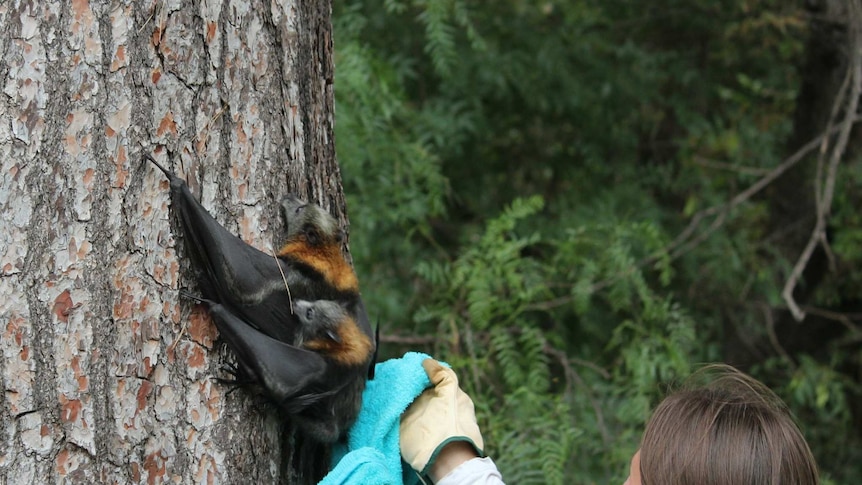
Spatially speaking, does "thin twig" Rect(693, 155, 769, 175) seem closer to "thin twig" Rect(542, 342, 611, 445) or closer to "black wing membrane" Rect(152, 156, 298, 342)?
"thin twig" Rect(542, 342, 611, 445)

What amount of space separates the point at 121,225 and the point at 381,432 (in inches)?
30.2

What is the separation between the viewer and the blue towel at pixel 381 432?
73.5 inches

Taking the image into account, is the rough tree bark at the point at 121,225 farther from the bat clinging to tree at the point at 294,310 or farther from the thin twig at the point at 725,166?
the thin twig at the point at 725,166

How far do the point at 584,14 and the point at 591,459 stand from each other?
3.56 m

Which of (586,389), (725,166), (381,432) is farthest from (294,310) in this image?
(725,166)

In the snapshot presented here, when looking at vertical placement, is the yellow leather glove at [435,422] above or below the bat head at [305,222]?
below

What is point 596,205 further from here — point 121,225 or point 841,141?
point 121,225

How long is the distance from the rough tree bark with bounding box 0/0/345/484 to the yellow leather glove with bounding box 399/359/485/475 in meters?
0.32

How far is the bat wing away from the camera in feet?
5.93

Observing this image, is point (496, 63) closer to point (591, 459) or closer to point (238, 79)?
point (591, 459)

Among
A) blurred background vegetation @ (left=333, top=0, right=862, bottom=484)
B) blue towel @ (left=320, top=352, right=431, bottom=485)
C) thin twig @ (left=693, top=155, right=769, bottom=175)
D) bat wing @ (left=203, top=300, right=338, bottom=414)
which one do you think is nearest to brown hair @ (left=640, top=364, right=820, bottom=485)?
blue towel @ (left=320, top=352, right=431, bottom=485)

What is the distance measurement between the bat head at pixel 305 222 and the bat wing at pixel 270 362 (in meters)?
0.27

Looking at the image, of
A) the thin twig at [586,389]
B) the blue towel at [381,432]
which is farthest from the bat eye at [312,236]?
the thin twig at [586,389]

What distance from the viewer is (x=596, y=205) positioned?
5.80 m
